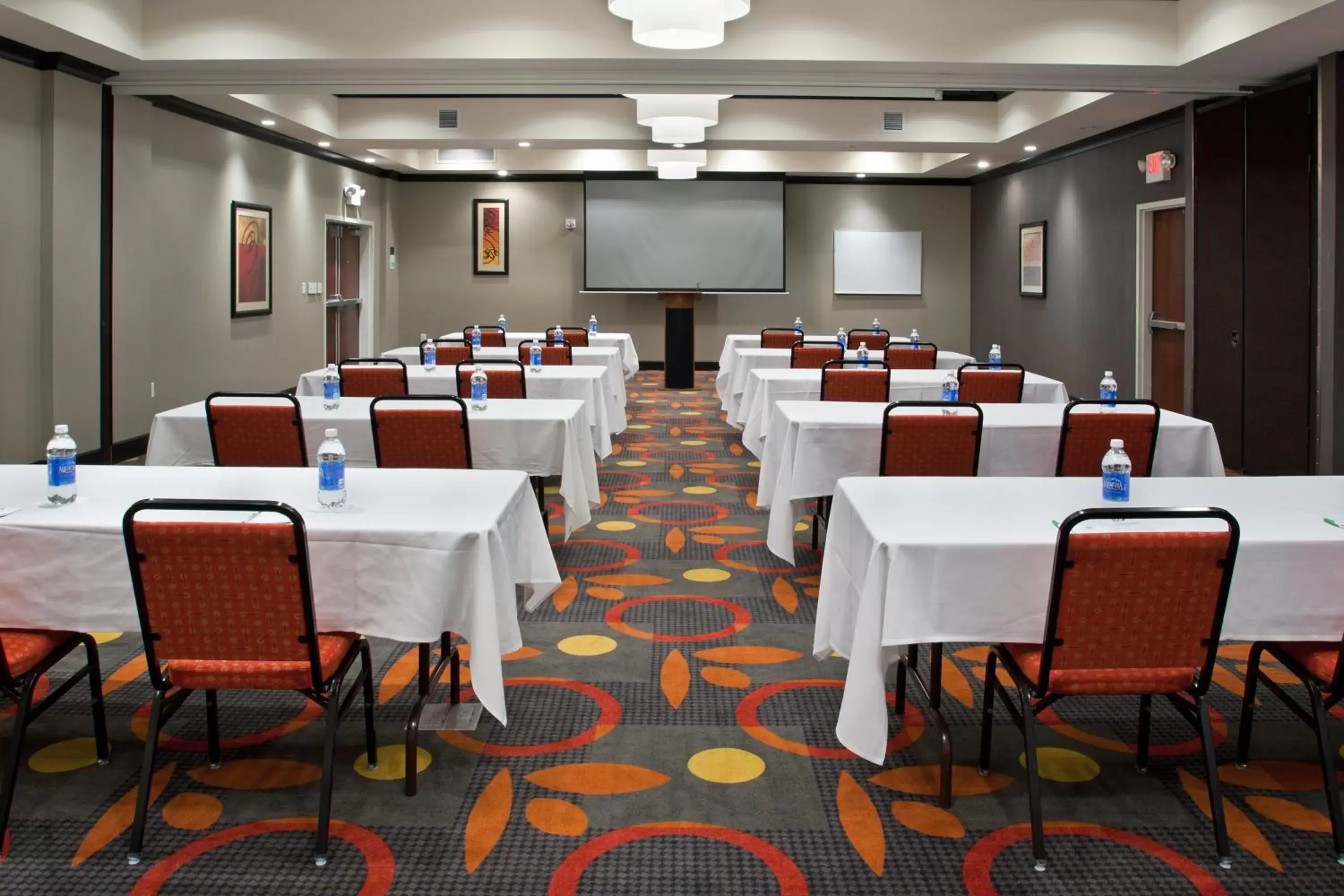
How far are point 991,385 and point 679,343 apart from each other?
299 inches

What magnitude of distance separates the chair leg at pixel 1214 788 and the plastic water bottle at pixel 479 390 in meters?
3.69

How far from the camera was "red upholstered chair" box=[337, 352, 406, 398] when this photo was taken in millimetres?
6402

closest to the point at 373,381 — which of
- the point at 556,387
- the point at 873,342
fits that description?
the point at 556,387

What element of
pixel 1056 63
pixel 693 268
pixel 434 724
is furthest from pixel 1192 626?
pixel 693 268

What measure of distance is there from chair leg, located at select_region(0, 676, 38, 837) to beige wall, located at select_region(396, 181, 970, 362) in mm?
14287

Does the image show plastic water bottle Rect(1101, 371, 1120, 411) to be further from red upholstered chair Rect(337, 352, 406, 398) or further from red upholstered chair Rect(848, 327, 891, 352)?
red upholstered chair Rect(848, 327, 891, 352)

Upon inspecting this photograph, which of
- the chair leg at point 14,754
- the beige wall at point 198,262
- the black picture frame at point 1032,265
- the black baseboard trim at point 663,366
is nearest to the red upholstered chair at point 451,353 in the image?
the beige wall at point 198,262

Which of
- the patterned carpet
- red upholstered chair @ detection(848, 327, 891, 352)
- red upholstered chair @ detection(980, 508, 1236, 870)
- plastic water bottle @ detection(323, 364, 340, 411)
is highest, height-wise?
red upholstered chair @ detection(848, 327, 891, 352)

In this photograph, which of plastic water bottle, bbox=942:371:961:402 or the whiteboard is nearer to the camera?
plastic water bottle, bbox=942:371:961:402

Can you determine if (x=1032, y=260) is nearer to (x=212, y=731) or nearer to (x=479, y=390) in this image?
(x=479, y=390)

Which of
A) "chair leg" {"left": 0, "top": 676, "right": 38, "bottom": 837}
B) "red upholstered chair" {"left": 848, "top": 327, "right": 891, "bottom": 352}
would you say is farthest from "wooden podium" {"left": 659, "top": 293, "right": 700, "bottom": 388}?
"chair leg" {"left": 0, "top": 676, "right": 38, "bottom": 837}

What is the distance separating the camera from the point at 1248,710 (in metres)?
3.19

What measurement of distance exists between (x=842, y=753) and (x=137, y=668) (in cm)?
252

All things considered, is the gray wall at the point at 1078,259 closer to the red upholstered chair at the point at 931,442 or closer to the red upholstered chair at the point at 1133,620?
the red upholstered chair at the point at 931,442
